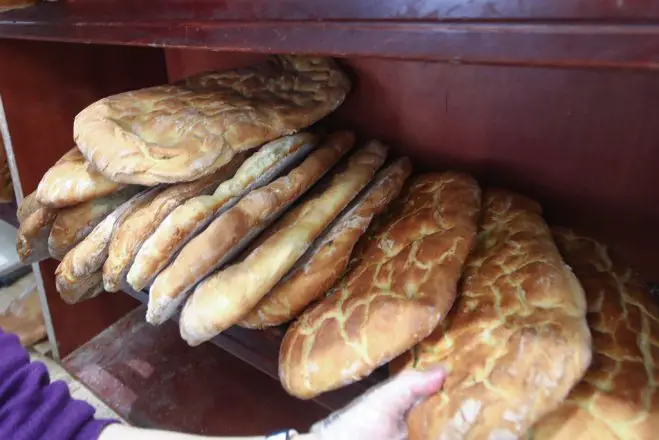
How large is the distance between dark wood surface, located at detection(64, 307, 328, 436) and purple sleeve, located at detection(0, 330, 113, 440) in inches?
15.7

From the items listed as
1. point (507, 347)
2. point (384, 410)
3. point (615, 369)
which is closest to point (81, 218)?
point (384, 410)

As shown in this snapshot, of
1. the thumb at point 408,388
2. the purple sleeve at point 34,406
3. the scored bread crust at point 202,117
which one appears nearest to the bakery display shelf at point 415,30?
the scored bread crust at point 202,117

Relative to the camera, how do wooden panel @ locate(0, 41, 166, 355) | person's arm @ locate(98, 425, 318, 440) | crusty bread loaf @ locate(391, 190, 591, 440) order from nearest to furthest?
crusty bread loaf @ locate(391, 190, 591, 440)
person's arm @ locate(98, 425, 318, 440)
wooden panel @ locate(0, 41, 166, 355)

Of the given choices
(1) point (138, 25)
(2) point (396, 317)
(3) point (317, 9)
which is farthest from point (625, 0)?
(1) point (138, 25)

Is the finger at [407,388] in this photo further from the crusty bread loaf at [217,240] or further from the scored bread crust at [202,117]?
the scored bread crust at [202,117]

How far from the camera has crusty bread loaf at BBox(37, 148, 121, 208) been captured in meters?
0.94

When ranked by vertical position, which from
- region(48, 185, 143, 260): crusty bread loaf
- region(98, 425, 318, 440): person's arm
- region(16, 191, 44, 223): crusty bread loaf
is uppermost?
region(48, 185, 143, 260): crusty bread loaf

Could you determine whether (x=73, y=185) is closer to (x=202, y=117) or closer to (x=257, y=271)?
(x=202, y=117)

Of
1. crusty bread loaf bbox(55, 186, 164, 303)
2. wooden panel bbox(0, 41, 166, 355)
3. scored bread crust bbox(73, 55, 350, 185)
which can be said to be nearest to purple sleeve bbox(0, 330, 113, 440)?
crusty bread loaf bbox(55, 186, 164, 303)

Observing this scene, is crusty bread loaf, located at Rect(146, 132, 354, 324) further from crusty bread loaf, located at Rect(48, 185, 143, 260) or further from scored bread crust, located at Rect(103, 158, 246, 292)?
crusty bread loaf, located at Rect(48, 185, 143, 260)

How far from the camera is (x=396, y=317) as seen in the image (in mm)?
688

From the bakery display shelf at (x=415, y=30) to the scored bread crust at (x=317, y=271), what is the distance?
31 cm

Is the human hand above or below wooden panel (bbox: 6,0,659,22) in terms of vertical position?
below

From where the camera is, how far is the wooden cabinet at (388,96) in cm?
48
